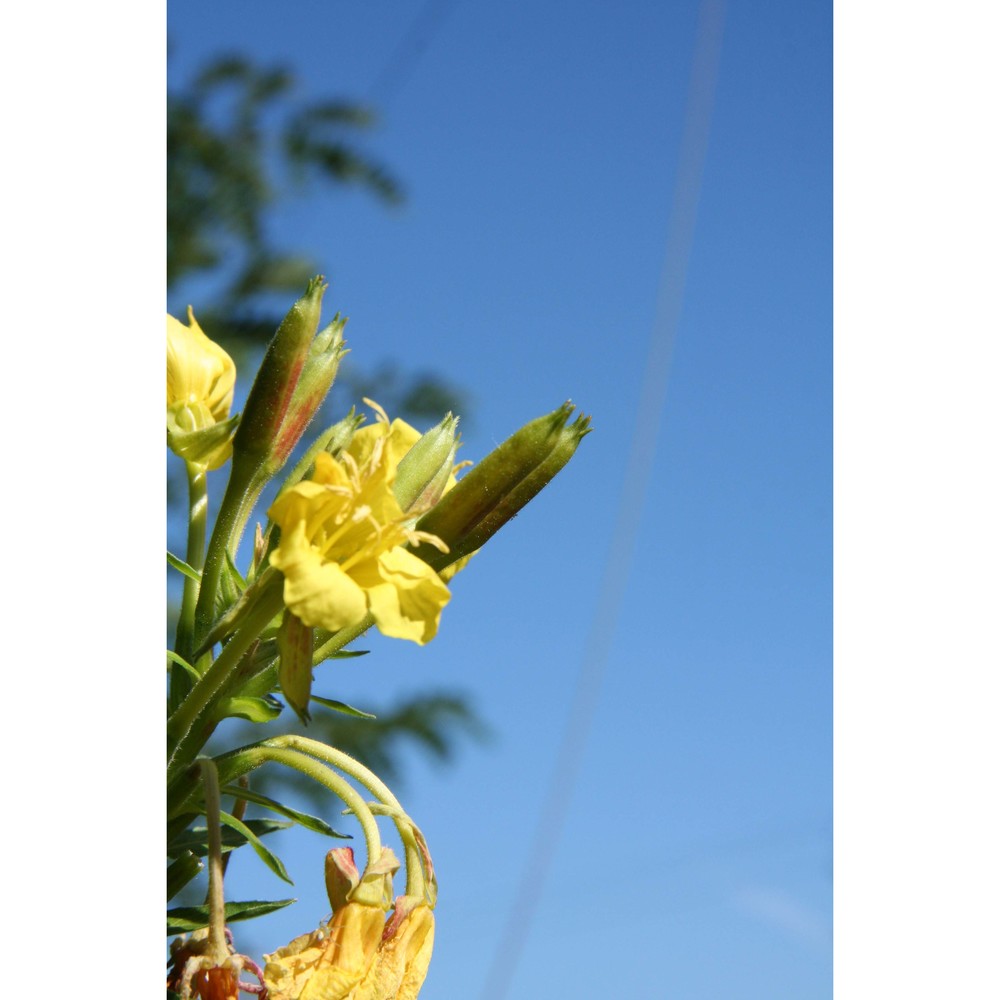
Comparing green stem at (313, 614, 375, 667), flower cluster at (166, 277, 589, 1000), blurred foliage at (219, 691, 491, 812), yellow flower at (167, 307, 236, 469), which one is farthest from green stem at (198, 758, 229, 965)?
blurred foliage at (219, 691, 491, 812)

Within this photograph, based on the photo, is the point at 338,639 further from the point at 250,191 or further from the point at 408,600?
the point at 250,191

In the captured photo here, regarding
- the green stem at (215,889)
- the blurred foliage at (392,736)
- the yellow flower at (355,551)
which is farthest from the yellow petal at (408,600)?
the blurred foliage at (392,736)

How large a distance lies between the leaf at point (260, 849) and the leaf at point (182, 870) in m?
0.02

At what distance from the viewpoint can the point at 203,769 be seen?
0.53 meters

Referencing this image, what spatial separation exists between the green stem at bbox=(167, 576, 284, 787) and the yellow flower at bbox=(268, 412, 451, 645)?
3cm

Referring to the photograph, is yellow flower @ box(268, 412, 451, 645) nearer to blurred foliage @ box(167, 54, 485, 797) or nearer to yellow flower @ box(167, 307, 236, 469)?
yellow flower @ box(167, 307, 236, 469)

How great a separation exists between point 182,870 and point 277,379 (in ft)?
0.75

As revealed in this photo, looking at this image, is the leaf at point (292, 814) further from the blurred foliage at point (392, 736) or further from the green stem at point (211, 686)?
the blurred foliage at point (392, 736)

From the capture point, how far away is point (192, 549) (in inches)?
26.0

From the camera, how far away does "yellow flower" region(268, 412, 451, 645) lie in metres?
0.47
